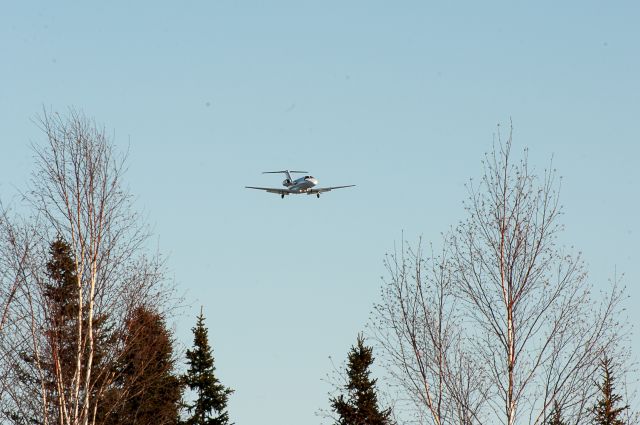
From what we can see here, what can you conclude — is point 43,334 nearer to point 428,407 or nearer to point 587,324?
point 428,407

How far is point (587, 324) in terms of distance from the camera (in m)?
20.0

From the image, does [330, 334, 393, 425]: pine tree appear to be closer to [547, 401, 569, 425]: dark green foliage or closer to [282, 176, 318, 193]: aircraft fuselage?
[547, 401, 569, 425]: dark green foliage

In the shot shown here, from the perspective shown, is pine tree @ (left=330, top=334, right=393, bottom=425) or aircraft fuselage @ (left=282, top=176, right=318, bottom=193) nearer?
pine tree @ (left=330, top=334, right=393, bottom=425)

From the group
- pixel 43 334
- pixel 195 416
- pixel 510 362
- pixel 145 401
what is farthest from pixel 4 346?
pixel 195 416

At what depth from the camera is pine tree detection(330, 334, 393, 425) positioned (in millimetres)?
40344

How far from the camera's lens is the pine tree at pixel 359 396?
40.3 meters

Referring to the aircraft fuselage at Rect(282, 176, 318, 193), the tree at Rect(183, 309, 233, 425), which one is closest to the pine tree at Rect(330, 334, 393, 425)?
the tree at Rect(183, 309, 233, 425)

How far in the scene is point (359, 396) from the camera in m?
40.8

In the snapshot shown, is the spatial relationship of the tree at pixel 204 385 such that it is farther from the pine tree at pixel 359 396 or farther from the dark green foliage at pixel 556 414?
the dark green foliage at pixel 556 414

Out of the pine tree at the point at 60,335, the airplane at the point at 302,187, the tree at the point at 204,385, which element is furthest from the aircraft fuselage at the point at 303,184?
the pine tree at the point at 60,335

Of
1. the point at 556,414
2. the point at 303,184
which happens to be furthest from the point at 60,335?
the point at 303,184

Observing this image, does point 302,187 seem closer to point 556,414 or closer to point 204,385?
point 204,385

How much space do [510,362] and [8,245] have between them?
39.8 feet

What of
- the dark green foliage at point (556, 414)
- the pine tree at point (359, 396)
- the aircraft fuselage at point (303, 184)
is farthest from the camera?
the aircraft fuselage at point (303, 184)
